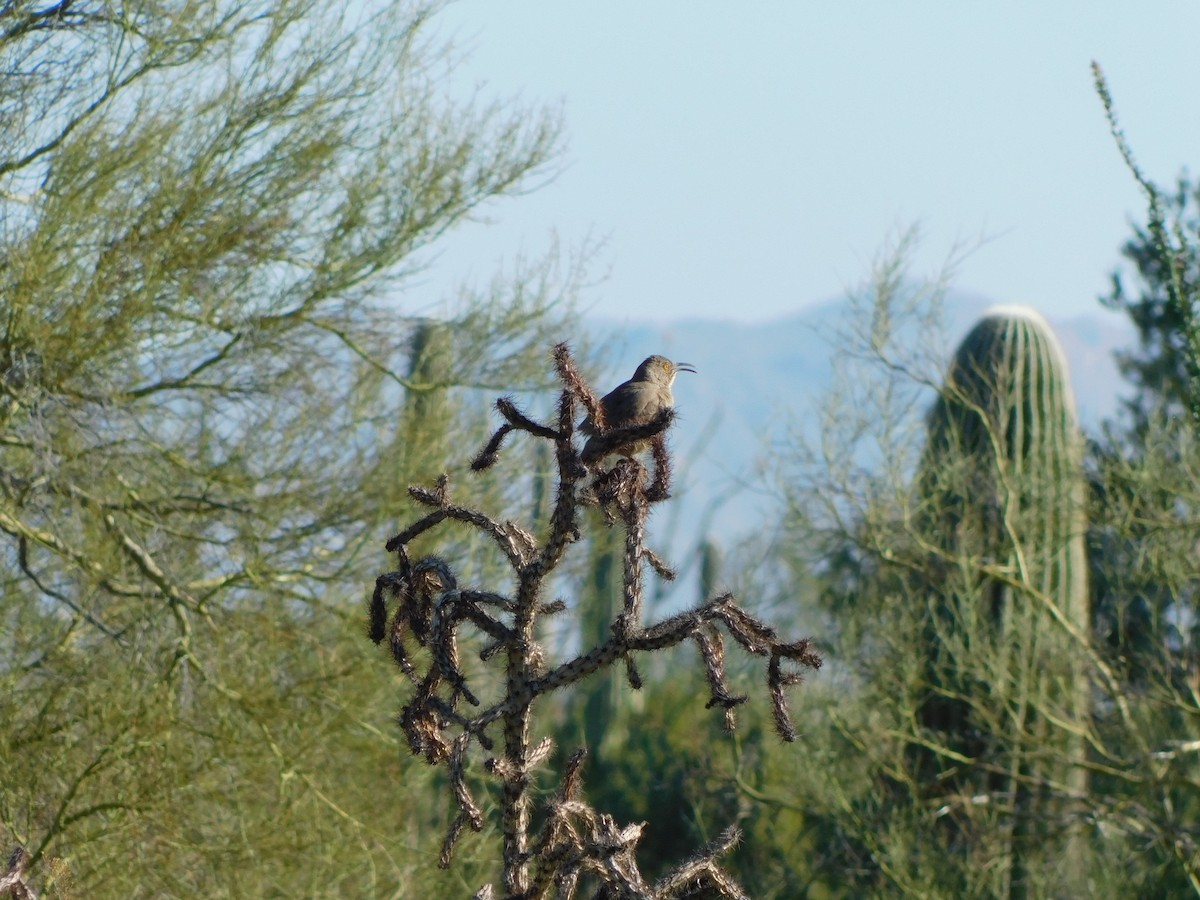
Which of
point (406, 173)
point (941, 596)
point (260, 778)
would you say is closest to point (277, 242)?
point (406, 173)

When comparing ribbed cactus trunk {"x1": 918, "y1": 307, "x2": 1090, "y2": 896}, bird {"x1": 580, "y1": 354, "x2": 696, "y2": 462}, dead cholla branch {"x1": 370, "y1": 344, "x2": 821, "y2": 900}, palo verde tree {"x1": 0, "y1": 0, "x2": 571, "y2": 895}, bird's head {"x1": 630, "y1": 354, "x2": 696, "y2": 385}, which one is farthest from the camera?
ribbed cactus trunk {"x1": 918, "y1": 307, "x2": 1090, "y2": 896}

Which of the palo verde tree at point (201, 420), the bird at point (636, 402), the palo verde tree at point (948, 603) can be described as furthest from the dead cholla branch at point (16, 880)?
the palo verde tree at point (948, 603)

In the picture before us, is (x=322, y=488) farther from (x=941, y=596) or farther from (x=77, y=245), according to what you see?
(x=941, y=596)

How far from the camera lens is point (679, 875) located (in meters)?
3.49

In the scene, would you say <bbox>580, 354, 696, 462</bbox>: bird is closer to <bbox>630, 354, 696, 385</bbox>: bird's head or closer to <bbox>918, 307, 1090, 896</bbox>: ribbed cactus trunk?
<bbox>630, 354, 696, 385</bbox>: bird's head

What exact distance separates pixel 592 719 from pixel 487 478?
13.8 m

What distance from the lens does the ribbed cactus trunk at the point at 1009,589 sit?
14.5 m

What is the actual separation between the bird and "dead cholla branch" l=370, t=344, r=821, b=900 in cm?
2

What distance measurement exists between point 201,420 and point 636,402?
24.8 ft

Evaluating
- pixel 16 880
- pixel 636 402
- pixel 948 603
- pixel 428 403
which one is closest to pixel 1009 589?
pixel 948 603

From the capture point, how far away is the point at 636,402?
178 inches

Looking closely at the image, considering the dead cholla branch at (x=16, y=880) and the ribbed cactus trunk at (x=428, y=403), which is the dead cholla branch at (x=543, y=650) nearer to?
the dead cholla branch at (x=16, y=880)

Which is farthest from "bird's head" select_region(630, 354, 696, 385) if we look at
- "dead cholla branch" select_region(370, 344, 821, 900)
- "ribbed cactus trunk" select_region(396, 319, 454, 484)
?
"ribbed cactus trunk" select_region(396, 319, 454, 484)

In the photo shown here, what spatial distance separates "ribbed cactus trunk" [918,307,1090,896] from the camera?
1448cm
